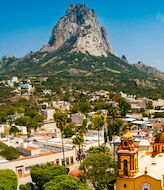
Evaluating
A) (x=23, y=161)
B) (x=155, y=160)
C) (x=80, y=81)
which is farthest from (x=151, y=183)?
(x=80, y=81)

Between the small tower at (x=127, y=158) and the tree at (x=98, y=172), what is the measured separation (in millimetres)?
4316

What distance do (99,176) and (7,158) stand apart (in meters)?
21.5

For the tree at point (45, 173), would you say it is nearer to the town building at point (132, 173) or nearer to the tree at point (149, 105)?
the town building at point (132, 173)

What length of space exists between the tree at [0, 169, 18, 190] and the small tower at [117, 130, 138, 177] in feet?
48.9

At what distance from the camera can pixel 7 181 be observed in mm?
33219

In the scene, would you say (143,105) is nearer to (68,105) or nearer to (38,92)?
(68,105)

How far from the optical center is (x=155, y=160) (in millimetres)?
32094

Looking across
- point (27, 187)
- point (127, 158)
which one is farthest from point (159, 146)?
point (27, 187)

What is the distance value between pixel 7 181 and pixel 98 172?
12.1 m

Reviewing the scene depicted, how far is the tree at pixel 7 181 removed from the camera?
3244cm

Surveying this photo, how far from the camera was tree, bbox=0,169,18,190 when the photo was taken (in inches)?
1277

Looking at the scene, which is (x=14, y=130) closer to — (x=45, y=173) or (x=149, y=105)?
(x=45, y=173)

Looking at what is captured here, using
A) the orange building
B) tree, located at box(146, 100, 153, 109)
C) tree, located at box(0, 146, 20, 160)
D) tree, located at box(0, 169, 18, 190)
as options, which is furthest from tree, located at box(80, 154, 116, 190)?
tree, located at box(146, 100, 153, 109)

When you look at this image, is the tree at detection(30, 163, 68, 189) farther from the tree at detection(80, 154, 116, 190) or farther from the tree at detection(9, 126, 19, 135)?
the tree at detection(9, 126, 19, 135)
